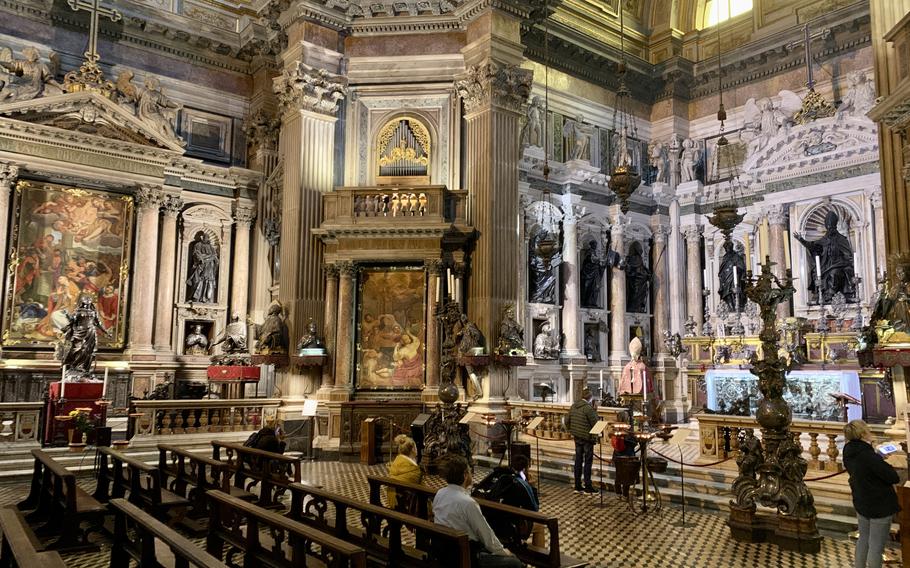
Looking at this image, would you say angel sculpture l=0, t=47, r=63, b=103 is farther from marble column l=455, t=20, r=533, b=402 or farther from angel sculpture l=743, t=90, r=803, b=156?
angel sculpture l=743, t=90, r=803, b=156

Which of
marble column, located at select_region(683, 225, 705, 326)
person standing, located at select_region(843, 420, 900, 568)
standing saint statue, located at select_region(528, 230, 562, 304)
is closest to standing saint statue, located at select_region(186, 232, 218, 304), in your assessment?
standing saint statue, located at select_region(528, 230, 562, 304)

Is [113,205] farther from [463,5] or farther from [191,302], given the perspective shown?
[463,5]

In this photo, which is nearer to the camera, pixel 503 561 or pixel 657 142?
pixel 503 561

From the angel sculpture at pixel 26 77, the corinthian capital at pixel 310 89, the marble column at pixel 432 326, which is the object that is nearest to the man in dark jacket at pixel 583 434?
the marble column at pixel 432 326

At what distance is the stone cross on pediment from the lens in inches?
661

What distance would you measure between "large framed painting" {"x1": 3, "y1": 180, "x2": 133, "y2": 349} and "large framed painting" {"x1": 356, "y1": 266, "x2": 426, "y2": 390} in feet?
21.6

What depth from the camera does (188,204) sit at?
19.3 metres

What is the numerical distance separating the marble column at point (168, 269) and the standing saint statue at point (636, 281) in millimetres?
12635

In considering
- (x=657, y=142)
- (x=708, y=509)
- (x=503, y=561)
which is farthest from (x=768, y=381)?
(x=657, y=142)

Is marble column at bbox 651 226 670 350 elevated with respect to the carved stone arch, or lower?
lower

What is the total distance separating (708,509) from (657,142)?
48.3 feet

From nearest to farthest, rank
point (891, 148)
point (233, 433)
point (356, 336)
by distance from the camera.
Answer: point (891, 148) → point (233, 433) → point (356, 336)

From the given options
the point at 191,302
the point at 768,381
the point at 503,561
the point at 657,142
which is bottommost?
the point at 503,561

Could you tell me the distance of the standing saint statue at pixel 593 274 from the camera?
65.9 feet
